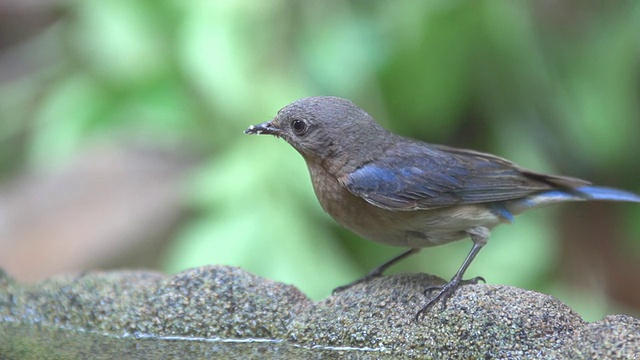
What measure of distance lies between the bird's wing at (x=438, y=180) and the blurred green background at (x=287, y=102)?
1.54 m

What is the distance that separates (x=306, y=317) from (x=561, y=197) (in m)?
1.45

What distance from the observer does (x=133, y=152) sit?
22.9 ft

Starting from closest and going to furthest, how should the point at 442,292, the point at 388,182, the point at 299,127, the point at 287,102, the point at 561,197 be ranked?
the point at 442,292 → the point at 388,182 → the point at 299,127 → the point at 561,197 → the point at 287,102

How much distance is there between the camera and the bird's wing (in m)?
3.68

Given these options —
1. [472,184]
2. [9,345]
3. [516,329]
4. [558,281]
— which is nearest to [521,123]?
[558,281]

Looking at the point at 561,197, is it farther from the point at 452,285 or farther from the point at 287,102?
the point at 287,102

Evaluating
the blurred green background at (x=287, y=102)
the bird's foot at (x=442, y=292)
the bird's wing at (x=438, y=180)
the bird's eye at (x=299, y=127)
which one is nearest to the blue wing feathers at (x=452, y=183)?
the bird's wing at (x=438, y=180)

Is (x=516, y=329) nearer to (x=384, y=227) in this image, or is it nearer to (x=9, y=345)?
(x=384, y=227)

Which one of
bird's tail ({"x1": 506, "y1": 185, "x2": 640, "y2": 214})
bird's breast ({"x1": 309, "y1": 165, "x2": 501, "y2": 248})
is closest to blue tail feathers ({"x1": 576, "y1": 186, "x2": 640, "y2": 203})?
bird's tail ({"x1": 506, "y1": 185, "x2": 640, "y2": 214})

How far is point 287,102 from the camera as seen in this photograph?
557 centimetres

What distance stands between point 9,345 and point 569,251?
18.0 feet

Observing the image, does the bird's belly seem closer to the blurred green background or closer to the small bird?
the small bird

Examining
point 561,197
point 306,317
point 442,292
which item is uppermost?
point 561,197

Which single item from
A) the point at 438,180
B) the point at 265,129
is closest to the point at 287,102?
the point at 265,129
